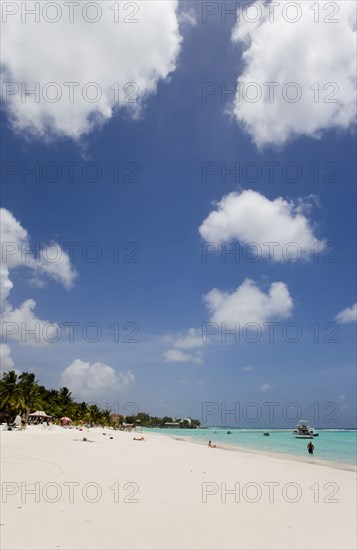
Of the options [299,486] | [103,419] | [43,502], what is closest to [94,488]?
[43,502]

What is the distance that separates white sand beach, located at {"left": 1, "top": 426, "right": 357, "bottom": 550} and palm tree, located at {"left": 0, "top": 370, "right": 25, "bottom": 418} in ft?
159

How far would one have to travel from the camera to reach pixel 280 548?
864cm

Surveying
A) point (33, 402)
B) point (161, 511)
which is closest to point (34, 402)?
point (33, 402)

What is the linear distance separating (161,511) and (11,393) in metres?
59.0

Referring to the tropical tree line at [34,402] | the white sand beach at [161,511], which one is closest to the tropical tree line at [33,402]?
the tropical tree line at [34,402]

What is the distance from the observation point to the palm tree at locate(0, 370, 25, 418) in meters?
61.1

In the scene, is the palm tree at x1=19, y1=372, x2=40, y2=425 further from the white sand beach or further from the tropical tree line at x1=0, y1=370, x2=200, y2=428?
the white sand beach

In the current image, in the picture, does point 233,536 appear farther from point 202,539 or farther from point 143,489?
point 143,489

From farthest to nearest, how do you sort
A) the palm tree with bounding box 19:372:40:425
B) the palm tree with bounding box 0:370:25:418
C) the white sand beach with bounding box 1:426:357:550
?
1. the palm tree with bounding box 19:372:40:425
2. the palm tree with bounding box 0:370:25:418
3. the white sand beach with bounding box 1:426:357:550

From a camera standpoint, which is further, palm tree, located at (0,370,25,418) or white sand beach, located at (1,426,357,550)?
palm tree, located at (0,370,25,418)

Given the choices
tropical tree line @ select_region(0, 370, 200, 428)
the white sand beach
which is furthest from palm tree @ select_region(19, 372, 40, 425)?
the white sand beach

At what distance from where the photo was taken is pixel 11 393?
2430 inches

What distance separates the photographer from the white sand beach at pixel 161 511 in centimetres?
838

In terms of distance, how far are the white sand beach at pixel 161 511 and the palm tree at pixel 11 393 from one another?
48370mm
